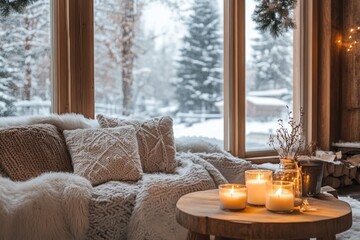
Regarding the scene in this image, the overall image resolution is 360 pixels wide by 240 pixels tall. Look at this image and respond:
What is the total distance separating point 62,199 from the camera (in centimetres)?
239

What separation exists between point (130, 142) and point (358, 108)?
2680mm

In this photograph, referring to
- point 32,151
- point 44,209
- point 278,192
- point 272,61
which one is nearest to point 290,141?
point 278,192

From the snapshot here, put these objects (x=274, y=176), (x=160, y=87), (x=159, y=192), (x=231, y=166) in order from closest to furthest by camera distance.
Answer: (x=274, y=176), (x=159, y=192), (x=231, y=166), (x=160, y=87)

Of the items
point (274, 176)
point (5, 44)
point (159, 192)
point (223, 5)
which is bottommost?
point (159, 192)

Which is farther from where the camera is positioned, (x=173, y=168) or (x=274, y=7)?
(x=274, y=7)

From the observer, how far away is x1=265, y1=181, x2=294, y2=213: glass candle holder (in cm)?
193

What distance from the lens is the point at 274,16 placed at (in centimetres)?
452


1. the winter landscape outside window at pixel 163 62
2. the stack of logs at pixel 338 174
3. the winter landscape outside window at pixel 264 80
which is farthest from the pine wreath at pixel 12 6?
the stack of logs at pixel 338 174

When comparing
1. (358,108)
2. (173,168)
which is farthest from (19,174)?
(358,108)

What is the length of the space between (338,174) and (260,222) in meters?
2.88

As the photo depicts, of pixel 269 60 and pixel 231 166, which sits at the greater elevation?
pixel 269 60

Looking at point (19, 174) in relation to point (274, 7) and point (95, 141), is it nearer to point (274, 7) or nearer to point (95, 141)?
point (95, 141)

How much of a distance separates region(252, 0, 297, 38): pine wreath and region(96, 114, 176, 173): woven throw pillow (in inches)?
67.0

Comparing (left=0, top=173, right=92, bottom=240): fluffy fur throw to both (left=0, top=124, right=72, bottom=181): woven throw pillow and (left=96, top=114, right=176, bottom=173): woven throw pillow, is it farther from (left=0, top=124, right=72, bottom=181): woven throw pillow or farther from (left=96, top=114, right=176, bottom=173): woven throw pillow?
(left=96, top=114, right=176, bottom=173): woven throw pillow
